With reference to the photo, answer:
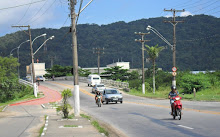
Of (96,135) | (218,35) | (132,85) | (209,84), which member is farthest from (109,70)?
(96,135)

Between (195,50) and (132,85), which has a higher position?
(195,50)

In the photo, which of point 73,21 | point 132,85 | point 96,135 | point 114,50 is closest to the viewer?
point 96,135

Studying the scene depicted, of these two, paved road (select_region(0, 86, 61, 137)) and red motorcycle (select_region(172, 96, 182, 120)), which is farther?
red motorcycle (select_region(172, 96, 182, 120))

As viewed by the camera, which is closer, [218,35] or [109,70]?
[109,70]

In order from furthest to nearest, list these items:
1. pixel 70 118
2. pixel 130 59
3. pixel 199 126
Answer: pixel 130 59 → pixel 70 118 → pixel 199 126

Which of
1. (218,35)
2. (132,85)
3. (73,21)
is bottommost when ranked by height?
(132,85)

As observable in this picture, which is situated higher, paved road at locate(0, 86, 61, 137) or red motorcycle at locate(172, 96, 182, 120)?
red motorcycle at locate(172, 96, 182, 120)

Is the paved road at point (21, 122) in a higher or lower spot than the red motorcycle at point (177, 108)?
lower

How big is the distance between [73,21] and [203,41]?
5343 inches

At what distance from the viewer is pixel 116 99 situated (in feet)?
110

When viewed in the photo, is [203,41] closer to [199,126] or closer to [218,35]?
[218,35]

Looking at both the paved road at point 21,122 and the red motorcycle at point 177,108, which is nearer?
the paved road at point 21,122

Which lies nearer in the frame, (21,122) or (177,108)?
(177,108)

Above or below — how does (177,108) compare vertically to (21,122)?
above
